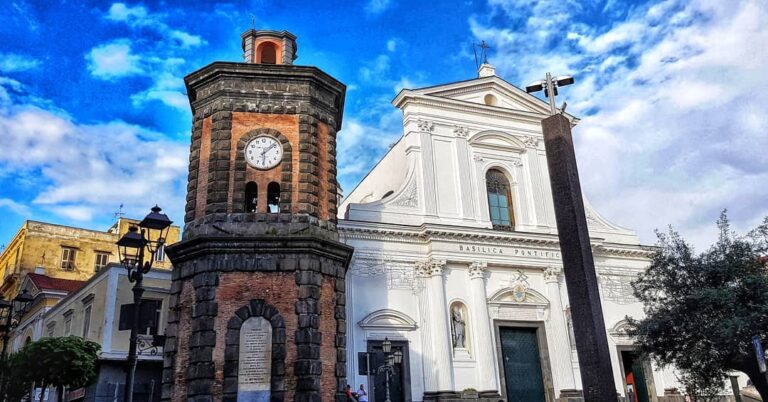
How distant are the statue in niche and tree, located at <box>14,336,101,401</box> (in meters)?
11.2

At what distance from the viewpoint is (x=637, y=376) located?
24281mm

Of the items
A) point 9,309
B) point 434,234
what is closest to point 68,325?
point 9,309

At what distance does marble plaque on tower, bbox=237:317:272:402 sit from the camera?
580 inches

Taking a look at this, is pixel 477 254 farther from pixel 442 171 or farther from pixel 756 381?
pixel 756 381

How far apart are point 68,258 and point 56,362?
24.0 metres

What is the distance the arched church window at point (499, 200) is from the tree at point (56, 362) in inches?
572

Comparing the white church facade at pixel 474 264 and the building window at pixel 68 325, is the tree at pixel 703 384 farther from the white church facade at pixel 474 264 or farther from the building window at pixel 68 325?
the building window at pixel 68 325

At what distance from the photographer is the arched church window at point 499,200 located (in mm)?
24875

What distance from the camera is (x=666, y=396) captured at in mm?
23766

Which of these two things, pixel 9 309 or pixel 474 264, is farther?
pixel 474 264

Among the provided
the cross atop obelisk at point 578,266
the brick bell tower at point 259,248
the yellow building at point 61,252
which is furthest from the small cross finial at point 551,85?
the yellow building at point 61,252

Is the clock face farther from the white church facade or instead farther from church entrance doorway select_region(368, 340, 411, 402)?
church entrance doorway select_region(368, 340, 411, 402)

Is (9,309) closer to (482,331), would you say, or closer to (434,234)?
(434,234)

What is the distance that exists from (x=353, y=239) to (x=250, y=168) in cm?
567
